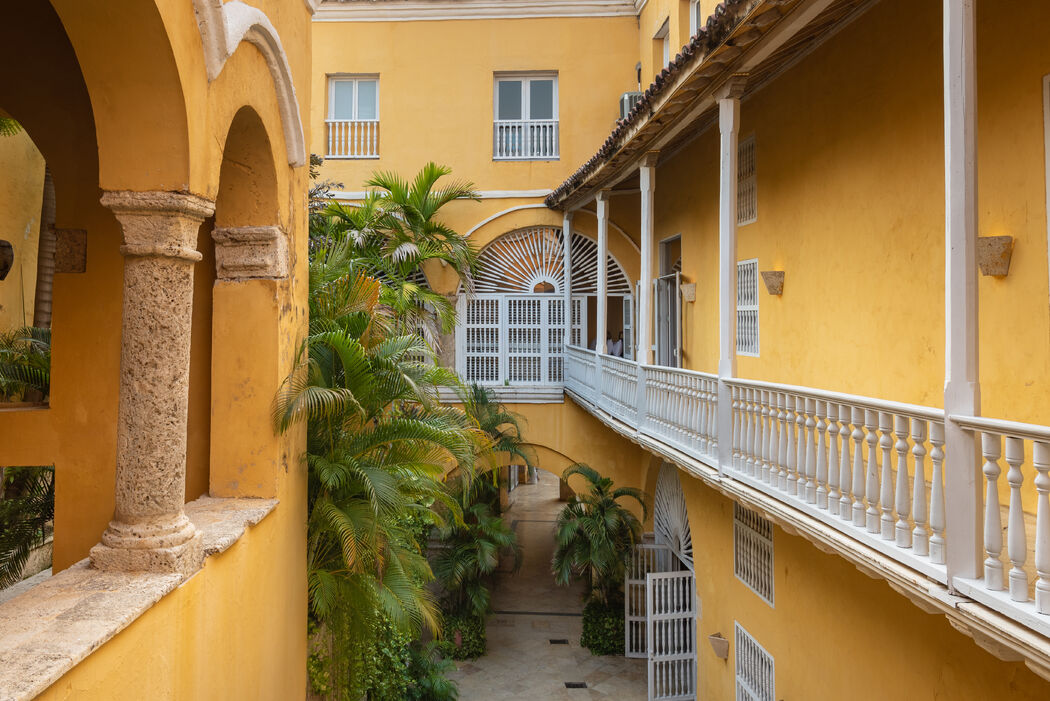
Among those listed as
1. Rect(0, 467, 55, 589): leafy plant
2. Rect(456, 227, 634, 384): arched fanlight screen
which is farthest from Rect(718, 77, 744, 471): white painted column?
Rect(456, 227, 634, 384): arched fanlight screen

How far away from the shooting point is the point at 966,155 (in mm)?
3518

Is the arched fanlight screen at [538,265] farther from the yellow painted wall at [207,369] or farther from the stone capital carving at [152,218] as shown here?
the stone capital carving at [152,218]

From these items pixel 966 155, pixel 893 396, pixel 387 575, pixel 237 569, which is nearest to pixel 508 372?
pixel 387 575

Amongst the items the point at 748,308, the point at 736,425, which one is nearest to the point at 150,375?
the point at 736,425

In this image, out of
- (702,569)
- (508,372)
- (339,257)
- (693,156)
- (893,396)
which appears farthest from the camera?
(508,372)

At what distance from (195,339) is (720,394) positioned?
13.6ft

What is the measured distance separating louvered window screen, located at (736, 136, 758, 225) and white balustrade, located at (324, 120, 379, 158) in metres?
8.79

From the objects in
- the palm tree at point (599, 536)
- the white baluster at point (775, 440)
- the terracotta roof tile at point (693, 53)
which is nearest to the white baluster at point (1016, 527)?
the white baluster at point (775, 440)

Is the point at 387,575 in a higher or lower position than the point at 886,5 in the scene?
lower

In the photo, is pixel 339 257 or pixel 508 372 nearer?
pixel 339 257

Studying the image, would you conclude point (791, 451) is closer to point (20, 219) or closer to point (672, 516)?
point (672, 516)

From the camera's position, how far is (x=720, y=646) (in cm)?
938

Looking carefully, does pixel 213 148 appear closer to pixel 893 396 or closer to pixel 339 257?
pixel 339 257

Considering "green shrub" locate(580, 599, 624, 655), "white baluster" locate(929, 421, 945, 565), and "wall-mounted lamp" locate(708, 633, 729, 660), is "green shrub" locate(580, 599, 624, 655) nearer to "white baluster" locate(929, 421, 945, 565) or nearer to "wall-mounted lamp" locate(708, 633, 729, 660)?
"wall-mounted lamp" locate(708, 633, 729, 660)
